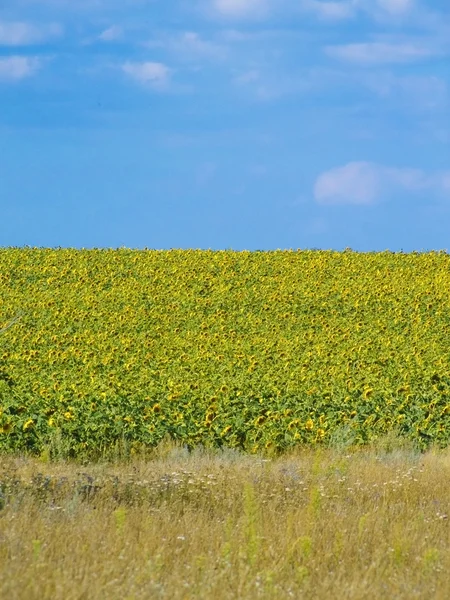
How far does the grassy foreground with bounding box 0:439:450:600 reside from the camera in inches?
214

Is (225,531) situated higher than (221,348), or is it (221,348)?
(221,348)

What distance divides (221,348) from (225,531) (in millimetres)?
10881

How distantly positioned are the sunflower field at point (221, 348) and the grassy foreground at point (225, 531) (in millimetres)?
1632

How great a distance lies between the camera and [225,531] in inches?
263

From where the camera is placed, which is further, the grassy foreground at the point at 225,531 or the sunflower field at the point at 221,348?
the sunflower field at the point at 221,348

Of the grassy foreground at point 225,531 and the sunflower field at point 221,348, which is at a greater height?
the sunflower field at point 221,348

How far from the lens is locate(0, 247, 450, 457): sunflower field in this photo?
12414 mm

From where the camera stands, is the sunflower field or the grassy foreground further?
the sunflower field

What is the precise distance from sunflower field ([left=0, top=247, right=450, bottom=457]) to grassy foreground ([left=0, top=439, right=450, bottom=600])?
5.35 ft

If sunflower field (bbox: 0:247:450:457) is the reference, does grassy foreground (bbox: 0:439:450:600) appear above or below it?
below

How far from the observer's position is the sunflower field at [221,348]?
12414mm

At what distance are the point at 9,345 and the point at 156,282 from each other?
20.9ft

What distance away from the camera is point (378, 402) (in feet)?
44.1

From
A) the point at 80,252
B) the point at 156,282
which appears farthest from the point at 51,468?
the point at 80,252
